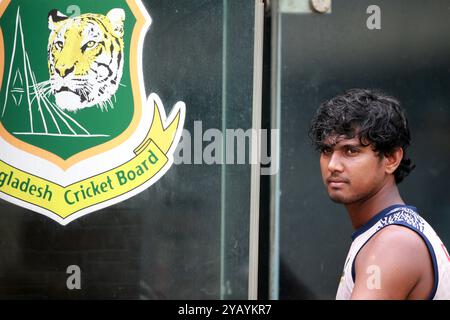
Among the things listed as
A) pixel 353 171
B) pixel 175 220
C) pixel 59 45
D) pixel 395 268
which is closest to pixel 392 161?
pixel 353 171

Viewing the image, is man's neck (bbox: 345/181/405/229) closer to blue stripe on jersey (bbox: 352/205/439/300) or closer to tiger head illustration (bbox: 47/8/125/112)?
blue stripe on jersey (bbox: 352/205/439/300)

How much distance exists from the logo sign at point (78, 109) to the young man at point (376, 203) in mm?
878

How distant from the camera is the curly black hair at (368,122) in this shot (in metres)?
3.00

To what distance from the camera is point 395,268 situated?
2.66m

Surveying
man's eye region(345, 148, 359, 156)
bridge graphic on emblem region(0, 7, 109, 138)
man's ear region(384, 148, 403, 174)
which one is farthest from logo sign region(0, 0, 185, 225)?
man's ear region(384, 148, 403, 174)

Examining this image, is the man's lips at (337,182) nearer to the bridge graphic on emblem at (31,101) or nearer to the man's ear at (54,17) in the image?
the bridge graphic on emblem at (31,101)

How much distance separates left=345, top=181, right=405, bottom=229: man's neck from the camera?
2986 mm

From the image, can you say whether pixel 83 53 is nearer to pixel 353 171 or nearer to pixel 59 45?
pixel 59 45

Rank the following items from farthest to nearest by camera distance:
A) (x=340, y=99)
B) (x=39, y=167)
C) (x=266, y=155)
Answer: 1. (x=266, y=155)
2. (x=39, y=167)
3. (x=340, y=99)

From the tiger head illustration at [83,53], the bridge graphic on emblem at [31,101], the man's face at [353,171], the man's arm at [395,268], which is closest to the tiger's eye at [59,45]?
the tiger head illustration at [83,53]
